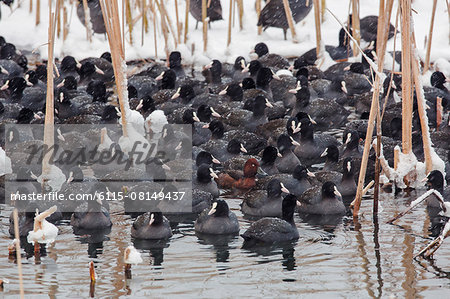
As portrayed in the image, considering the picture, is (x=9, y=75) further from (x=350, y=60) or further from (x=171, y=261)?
(x=171, y=261)

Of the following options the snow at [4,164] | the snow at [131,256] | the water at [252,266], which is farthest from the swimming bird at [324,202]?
the snow at [4,164]

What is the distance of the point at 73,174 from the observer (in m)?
10.5

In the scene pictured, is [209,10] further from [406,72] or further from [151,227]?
[151,227]

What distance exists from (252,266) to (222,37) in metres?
12.2

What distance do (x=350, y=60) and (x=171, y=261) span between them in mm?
10481

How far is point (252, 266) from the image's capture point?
7.79 meters

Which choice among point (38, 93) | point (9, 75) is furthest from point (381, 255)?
point (9, 75)

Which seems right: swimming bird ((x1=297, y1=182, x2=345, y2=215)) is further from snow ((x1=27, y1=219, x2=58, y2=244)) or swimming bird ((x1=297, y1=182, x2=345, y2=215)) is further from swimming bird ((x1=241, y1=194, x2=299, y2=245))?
snow ((x1=27, y1=219, x2=58, y2=244))

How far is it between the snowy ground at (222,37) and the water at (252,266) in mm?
9421

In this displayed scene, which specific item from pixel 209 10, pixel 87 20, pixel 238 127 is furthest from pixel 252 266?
pixel 209 10

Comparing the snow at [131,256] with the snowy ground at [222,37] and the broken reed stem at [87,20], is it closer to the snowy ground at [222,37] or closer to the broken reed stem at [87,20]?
the snowy ground at [222,37]

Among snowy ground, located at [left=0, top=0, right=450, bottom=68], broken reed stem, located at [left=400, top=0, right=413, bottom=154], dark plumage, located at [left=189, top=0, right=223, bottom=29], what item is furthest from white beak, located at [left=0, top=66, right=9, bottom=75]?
broken reed stem, located at [left=400, top=0, right=413, bottom=154]

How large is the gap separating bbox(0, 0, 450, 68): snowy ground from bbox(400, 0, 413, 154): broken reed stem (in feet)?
27.0

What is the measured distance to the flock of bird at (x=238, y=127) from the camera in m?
9.59
